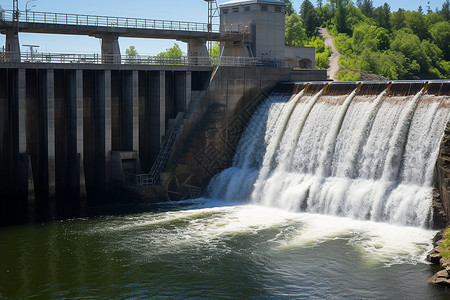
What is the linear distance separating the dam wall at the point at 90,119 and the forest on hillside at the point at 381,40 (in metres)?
53.4

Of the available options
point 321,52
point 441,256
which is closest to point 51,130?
point 441,256

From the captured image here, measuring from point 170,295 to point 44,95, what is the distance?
23.9 metres

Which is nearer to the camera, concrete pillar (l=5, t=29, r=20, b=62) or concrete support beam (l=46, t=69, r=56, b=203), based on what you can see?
concrete support beam (l=46, t=69, r=56, b=203)

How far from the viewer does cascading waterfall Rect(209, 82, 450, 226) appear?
3806 cm

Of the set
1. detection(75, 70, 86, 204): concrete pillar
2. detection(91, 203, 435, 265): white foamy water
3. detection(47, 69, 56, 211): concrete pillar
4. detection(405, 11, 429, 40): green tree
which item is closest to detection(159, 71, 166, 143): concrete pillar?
detection(75, 70, 86, 204): concrete pillar

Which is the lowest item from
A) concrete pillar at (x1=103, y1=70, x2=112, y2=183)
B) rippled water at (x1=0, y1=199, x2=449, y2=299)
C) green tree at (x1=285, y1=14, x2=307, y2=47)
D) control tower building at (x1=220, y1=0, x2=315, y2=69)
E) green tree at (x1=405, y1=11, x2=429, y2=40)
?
rippled water at (x1=0, y1=199, x2=449, y2=299)

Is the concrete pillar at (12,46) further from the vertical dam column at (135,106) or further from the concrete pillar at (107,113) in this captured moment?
the vertical dam column at (135,106)

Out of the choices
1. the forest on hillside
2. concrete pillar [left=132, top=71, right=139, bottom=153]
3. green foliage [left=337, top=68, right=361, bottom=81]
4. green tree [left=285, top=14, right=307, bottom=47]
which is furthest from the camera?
the forest on hillside

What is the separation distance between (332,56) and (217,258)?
345 feet

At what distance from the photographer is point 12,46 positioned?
47.4m

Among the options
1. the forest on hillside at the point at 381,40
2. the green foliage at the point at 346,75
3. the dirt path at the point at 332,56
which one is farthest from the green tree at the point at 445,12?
the green foliage at the point at 346,75

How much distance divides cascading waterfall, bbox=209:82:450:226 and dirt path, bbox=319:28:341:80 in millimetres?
64485

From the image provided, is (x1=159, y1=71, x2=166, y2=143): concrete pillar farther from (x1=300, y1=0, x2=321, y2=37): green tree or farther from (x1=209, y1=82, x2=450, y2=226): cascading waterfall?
(x1=300, y1=0, x2=321, y2=37): green tree

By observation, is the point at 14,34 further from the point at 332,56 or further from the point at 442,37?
the point at 442,37
